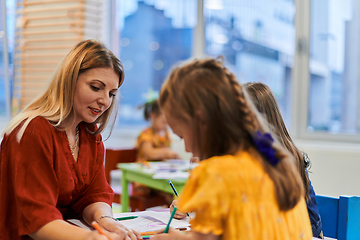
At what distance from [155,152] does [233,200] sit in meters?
2.78

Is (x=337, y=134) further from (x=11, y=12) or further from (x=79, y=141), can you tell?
(x=11, y=12)

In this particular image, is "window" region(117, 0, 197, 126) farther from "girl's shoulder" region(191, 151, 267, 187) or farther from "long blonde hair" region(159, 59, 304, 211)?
"girl's shoulder" region(191, 151, 267, 187)

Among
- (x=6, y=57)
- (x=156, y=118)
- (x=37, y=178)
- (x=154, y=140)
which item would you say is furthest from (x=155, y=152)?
(x=6, y=57)

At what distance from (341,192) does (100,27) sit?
118 inches

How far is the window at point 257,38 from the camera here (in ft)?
12.4

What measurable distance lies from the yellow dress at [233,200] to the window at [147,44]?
12.4ft

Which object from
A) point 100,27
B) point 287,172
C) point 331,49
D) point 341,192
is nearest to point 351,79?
point 331,49

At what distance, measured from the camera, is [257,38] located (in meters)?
3.98

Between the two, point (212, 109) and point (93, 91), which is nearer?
point (212, 109)

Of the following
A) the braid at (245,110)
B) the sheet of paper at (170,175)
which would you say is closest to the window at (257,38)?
the sheet of paper at (170,175)

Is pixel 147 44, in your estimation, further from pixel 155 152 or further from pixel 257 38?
pixel 155 152

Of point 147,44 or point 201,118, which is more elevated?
point 147,44

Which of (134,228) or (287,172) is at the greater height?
(287,172)

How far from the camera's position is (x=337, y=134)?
11.4 feet
